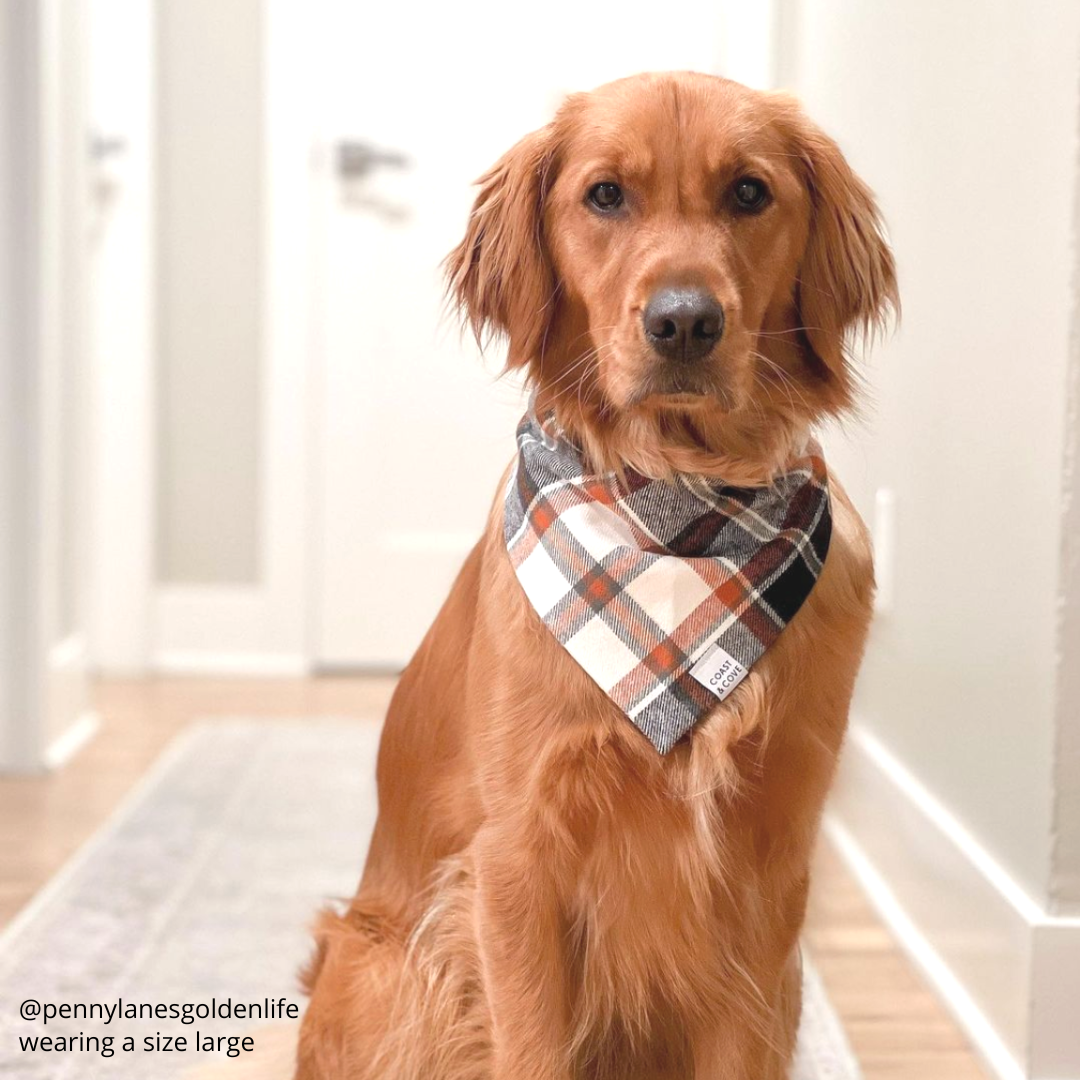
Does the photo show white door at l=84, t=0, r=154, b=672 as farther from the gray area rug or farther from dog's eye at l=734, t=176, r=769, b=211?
dog's eye at l=734, t=176, r=769, b=211

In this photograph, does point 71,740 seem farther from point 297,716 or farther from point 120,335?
point 120,335

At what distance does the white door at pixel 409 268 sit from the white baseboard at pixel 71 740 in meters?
0.83

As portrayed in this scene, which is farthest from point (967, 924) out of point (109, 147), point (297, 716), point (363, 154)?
point (109, 147)

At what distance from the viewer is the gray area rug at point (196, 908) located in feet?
5.74

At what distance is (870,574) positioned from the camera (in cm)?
140

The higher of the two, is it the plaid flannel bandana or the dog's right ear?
the dog's right ear

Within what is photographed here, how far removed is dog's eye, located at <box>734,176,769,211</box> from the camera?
131cm

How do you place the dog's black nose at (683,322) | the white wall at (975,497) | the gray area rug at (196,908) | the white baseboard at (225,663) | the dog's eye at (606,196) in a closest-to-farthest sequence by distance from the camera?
the dog's black nose at (683,322) → the dog's eye at (606,196) → the white wall at (975,497) → the gray area rug at (196,908) → the white baseboard at (225,663)

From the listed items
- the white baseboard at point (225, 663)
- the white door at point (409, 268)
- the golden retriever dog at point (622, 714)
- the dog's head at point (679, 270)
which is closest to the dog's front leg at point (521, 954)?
the golden retriever dog at point (622, 714)

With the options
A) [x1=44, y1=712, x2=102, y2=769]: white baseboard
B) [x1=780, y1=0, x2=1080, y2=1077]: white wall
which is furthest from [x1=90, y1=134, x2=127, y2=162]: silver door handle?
[x1=780, y1=0, x2=1080, y2=1077]: white wall

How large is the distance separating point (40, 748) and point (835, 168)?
217 centimetres

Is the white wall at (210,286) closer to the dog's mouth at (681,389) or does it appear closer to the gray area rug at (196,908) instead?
the gray area rug at (196,908)

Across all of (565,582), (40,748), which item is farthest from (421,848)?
(40,748)

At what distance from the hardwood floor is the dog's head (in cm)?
85
